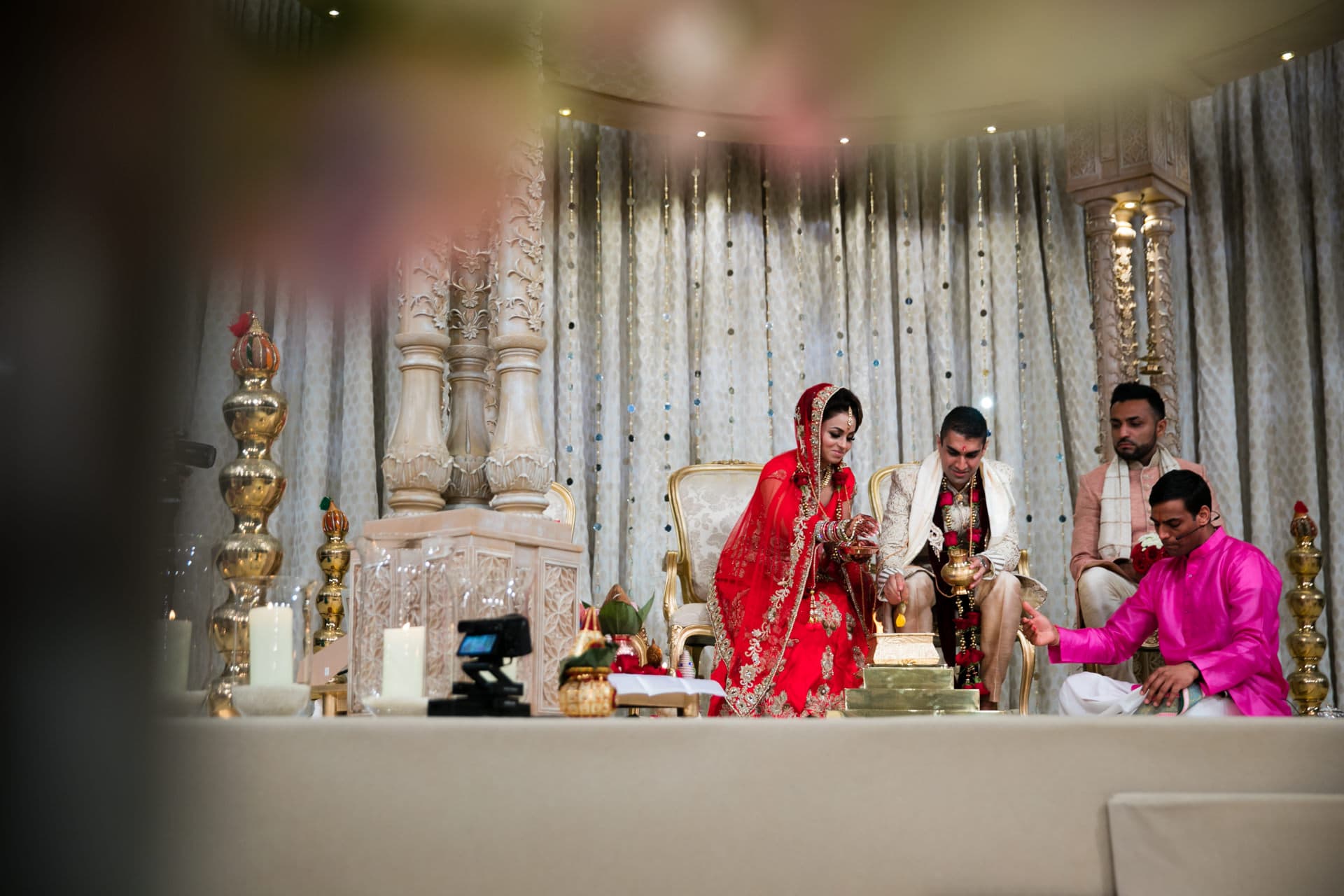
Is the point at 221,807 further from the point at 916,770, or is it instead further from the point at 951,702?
the point at 951,702

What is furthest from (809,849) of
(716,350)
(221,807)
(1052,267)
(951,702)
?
(1052,267)

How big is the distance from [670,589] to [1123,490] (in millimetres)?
1807

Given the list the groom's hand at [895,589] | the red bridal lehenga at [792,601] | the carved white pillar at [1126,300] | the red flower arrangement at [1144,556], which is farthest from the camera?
the carved white pillar at [1126,300]

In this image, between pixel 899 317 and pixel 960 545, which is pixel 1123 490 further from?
pixel 899 317

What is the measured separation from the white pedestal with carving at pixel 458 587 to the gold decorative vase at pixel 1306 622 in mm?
2366

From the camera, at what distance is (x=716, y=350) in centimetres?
619

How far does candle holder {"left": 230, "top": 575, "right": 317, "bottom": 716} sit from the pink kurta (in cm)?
211

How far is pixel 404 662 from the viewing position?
6.10 ft

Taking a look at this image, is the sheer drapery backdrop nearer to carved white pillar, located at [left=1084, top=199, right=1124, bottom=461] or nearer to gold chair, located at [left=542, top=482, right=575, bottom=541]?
gold chair, located at [left=542, top=482, right=575, bottom=541]

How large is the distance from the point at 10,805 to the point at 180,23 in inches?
8.1

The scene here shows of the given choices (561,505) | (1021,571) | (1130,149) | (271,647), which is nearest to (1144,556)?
(1021,571)

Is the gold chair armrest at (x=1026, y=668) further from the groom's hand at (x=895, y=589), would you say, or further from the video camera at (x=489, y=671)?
the video camera at (x=489, y=671)

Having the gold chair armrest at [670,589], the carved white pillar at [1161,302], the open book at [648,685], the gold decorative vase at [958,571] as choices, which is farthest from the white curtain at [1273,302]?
the open book at [648,685]

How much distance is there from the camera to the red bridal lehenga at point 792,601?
4188mm
